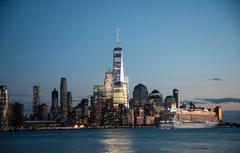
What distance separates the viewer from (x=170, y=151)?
6294cm

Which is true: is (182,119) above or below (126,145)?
above

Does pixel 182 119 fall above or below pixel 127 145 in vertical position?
above

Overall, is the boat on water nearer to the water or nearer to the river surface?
the water

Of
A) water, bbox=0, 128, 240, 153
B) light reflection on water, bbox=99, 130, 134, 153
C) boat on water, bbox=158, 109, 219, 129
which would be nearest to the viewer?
light reflection on water, bbox=99, 130, 134, 153

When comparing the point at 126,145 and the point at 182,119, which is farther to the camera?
the point at 182,119

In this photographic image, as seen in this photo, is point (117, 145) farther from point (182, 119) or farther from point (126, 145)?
point (182, 119)

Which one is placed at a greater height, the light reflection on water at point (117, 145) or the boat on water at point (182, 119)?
the boat on water at point (182, 119)

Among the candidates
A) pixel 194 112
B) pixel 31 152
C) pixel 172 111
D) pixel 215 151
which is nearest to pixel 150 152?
pixel 215 151

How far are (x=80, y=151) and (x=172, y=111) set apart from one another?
4485 inches

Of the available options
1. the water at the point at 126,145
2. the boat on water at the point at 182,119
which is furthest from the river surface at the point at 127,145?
the boat on water at the point at 182,119

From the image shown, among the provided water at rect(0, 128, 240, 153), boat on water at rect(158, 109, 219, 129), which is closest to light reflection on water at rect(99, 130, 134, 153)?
water at rect(0, 128, 240, 153)

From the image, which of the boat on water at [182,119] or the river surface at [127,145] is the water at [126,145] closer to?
the river surface at [127,145]

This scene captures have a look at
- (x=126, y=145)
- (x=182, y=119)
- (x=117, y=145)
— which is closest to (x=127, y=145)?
(x=126, y=145)

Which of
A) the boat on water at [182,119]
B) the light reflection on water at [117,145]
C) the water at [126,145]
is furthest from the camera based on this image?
the boat on water at [182,119]
